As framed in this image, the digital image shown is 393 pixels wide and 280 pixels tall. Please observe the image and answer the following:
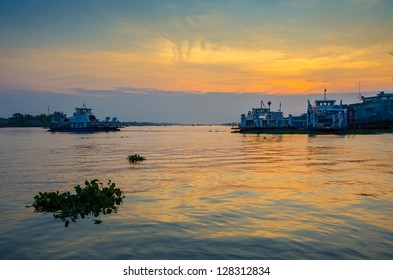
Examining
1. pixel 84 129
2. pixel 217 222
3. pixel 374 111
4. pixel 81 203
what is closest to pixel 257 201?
pixel 217 222

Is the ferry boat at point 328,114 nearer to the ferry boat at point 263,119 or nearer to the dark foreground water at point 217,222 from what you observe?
the ferry boat at point 263,119

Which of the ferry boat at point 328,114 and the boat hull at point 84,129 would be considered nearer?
the ferry boat at point 328,114

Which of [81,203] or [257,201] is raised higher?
[81,203]

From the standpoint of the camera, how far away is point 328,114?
11769cm

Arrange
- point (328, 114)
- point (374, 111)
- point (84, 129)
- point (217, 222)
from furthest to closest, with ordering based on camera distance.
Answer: point (84, 129)
point (374, 111)
point (328, 114)
point (217, 222)

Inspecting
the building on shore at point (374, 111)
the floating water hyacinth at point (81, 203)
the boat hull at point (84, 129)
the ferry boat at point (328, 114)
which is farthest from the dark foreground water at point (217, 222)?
the boat hull at point (84, 129)

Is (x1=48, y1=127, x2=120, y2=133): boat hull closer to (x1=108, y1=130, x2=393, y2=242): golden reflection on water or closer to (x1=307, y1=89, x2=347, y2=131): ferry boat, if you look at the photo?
(x1=307, y1=89, x2=347, y2=131): ferry boat

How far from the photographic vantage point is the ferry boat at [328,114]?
355 ft

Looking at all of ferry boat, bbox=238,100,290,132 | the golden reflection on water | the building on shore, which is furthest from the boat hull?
the golden reflection on water

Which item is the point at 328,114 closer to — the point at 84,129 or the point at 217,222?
the point at 84,129

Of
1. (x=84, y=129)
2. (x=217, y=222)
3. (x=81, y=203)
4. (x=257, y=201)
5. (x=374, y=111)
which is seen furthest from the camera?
(x=84, y=129)
